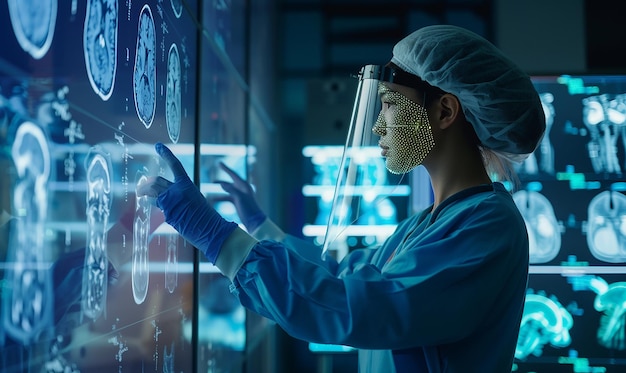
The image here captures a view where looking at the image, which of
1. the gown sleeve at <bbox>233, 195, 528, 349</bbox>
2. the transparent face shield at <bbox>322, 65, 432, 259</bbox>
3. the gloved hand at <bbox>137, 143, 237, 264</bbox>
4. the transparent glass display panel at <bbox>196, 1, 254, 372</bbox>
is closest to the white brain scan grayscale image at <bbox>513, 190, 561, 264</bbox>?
the transparent glass display panel at <bbox>196, 1, 254, 372</bbox>

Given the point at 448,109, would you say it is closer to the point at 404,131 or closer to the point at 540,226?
the point at 404,131

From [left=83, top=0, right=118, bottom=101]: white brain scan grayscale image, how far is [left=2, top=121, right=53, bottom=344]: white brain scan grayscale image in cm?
20

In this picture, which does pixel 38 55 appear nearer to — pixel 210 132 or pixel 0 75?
pixel 0 75

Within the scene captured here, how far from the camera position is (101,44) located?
0.99 m

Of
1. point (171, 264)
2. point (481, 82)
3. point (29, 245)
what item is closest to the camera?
point (29, 245)

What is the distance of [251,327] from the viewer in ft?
9.96

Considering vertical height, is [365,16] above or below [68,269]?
above

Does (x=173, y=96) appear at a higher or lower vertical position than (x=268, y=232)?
higher

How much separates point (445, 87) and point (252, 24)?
6.67 feet

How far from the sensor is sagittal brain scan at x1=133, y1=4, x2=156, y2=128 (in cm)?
119

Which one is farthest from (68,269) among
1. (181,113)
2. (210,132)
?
(210,132)

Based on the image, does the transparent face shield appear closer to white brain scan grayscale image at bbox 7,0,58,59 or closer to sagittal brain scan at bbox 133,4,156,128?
sagittal brain scan at bbox 133,4,156,128

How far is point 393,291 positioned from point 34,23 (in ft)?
2.29

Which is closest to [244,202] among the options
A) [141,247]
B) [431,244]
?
[141,247]
